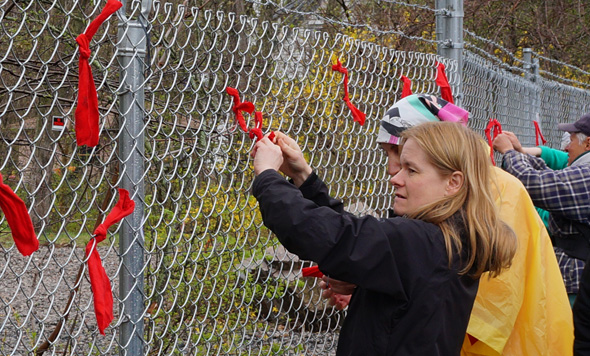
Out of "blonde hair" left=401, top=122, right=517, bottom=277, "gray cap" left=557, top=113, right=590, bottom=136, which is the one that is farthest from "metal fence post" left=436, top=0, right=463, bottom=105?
"blonde hair" left=401, top=122, right=517, bottom=277

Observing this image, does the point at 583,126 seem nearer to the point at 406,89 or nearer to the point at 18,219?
the point at 406,89

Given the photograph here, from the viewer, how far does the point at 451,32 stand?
4664 mm

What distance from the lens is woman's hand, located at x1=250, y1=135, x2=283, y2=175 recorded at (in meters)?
2.18

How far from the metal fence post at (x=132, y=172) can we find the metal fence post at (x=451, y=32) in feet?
9.12

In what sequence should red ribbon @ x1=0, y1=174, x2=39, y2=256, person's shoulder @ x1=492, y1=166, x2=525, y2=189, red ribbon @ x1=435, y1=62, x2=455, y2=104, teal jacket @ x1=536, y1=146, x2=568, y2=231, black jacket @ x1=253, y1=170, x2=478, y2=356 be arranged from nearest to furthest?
1. red ribbon @ x1=0, y1=174, x2=39, y2=256
2. black jacket @ x1=253, y1=170, x2=478, y2=356
3. person's shoulder @ x1=492, y1=166, x2=525, y2=189
4. red ribbon @ x1=435, y1=62, x2=455, y2=104
5. teal jacket @ x1=536, y1=146, x2=568, y2=231

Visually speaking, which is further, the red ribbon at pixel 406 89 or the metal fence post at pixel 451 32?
the metal fence post at pixel 451 32

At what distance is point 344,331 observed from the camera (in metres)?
2.16

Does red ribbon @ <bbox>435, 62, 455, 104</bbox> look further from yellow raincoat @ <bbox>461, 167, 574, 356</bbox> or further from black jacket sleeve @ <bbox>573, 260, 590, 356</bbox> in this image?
Result: black jacket sleeve @ <bbox>573, 260, 590, 356</bbox>

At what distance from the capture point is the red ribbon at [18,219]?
186cm

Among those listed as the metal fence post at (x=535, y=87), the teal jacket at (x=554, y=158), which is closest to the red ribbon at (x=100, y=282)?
the teal jacket at (x=554, y=158)

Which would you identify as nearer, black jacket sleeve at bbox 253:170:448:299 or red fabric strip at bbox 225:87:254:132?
black jacket sleeve at bbox 253:170:448:299

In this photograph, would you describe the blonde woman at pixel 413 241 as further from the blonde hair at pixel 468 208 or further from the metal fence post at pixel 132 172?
the metal fence post at pixel 132 172

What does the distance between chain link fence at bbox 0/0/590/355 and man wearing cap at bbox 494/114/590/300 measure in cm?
74

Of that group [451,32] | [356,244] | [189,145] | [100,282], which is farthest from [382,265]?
[451,32]
